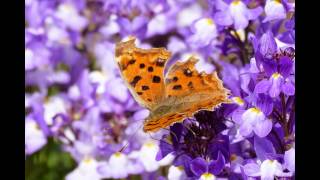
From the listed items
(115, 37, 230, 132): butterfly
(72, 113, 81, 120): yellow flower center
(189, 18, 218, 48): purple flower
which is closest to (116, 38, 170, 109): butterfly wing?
(115, 37, 230, 132): butterfly

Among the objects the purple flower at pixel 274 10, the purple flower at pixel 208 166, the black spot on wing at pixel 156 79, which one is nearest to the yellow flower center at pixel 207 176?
the purple flower at pixel 208 166

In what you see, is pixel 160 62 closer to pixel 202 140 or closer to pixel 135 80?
pixel 135 80

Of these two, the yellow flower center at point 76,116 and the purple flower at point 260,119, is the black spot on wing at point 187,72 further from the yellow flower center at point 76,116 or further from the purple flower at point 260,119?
the yellow flower center at point 76,116

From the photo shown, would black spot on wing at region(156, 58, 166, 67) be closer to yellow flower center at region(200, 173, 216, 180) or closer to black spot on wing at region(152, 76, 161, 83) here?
black spot on wing at region(152, 76, 161, 83)

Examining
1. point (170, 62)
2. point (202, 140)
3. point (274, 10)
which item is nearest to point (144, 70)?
point (202, 140)

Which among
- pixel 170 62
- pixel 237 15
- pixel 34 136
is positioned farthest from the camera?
pixel 170 62

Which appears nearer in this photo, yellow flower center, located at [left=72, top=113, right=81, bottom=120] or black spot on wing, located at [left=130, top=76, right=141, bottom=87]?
black spot on wing, located at [left=130, top=76, right=141, bottom=87]
